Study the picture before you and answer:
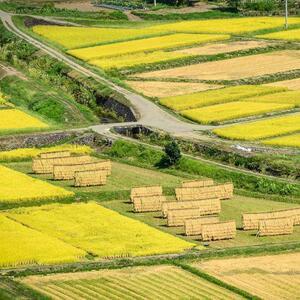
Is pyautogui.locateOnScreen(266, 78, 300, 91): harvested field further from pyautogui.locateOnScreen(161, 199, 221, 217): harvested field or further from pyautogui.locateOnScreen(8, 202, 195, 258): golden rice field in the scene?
pyautogui.locateOnScreen(8, 202, 195, 258): golden rice field

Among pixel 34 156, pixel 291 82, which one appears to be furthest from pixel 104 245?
pixel 291 82

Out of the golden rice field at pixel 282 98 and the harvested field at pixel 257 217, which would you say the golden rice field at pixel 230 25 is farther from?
the harvested field at pixel 257 217

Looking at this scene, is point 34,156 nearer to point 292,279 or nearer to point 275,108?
point 275,108

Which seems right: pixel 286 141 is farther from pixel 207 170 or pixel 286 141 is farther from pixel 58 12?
pixel 58 12

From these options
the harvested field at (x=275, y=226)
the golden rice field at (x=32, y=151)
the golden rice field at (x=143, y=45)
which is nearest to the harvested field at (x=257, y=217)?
the harvested field at (x=275, y=226)

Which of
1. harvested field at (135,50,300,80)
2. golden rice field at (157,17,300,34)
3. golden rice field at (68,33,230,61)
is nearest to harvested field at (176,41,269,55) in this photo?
golden rice field at (68,33,230,61)
